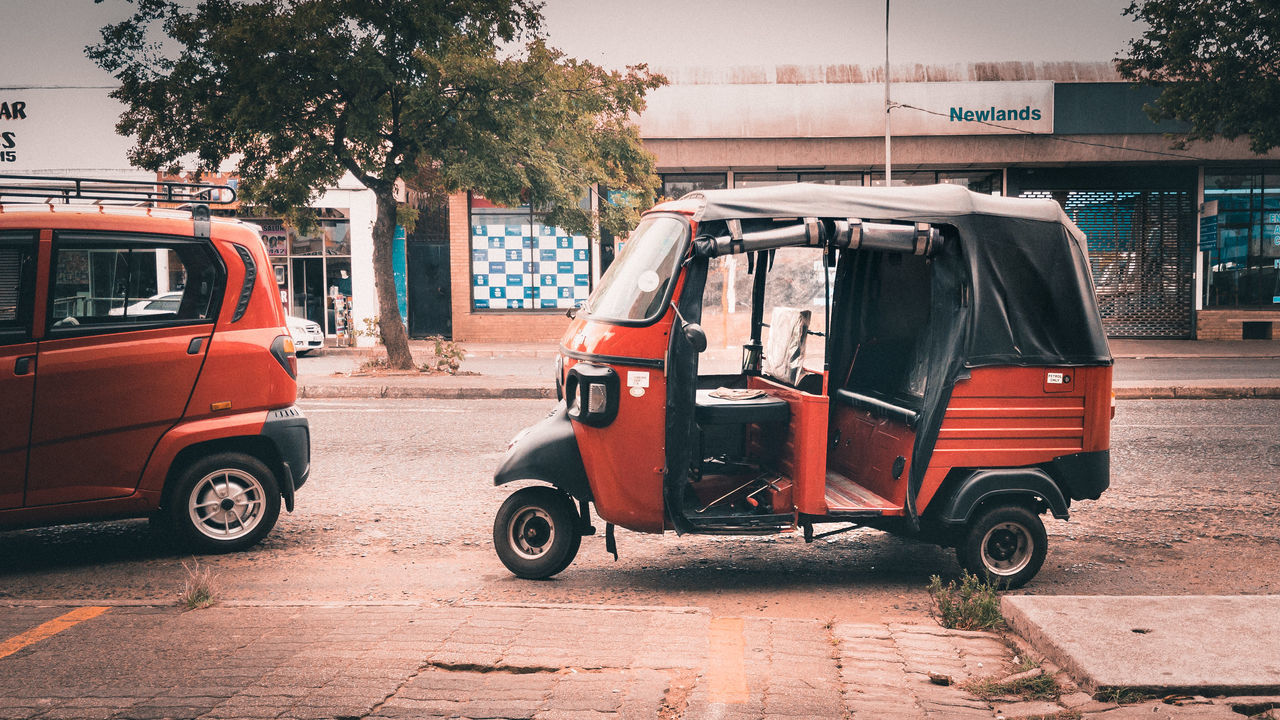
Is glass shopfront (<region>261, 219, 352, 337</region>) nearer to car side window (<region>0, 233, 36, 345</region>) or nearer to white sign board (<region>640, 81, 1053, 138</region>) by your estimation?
white sign board (<region>640, 81, 1053, 138</region>)

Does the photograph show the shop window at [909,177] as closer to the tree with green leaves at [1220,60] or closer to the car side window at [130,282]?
the tree with green leaves at [1220,60]

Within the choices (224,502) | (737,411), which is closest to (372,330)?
(224,502)

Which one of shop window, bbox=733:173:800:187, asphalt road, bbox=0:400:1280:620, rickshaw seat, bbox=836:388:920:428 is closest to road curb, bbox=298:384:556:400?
asphalt road, bbox=0:400:1280:620

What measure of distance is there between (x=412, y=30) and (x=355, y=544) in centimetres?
1195

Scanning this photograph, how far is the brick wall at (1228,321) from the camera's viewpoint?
2600 centimetres

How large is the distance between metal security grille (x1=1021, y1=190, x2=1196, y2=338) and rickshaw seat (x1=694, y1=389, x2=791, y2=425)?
75.8 ft

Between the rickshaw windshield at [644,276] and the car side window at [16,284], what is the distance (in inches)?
122

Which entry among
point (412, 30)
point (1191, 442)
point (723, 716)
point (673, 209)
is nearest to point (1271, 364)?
point (1191, 442)

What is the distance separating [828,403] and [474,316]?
21.6 meters

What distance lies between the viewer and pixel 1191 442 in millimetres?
10188

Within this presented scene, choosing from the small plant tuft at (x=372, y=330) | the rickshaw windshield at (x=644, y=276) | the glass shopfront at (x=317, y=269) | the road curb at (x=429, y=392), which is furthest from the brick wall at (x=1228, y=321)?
the rickshaw windshield at (x=644, y=276)

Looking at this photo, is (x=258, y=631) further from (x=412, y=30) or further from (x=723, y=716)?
(x=412, y=30)

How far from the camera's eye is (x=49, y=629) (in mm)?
4395

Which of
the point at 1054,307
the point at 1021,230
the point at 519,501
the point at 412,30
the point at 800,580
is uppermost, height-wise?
the point at 412,30
